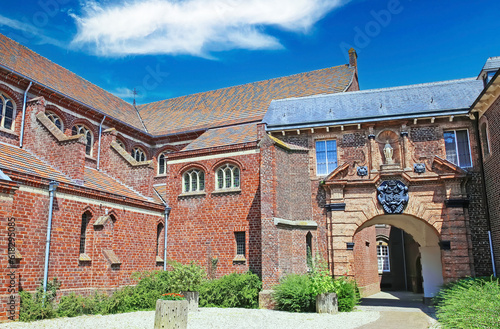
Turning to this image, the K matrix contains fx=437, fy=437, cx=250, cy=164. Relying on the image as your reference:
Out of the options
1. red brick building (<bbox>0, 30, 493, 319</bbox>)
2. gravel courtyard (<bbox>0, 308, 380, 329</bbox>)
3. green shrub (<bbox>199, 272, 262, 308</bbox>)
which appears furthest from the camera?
green shrub (<bbox>199, 272, 262, 308</bbox>)

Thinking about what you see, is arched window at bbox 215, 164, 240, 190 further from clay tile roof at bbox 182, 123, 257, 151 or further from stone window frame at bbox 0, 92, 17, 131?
stone window frame at bbox 0, 92, 17, 131

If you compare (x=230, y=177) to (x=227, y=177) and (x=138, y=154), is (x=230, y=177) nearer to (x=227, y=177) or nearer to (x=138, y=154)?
(x=227, y=177)

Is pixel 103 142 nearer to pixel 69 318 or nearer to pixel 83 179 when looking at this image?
pixel 83 179

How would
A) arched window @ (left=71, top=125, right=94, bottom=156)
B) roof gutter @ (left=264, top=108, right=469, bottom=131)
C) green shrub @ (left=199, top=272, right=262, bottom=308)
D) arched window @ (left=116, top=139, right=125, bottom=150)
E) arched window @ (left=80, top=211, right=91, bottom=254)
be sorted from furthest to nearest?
arched window @ (left=116, top=139, right=125, bottom=150)
arched window @ (left=71, top=125, right=94, bottom=156)
roof gutter @ (left=264, top=108, right=469, bottom=131)
green shrub @ (left=199, top=272, right=262, bottom=308)
arched window @ (left=80, top=211, right=91, bottom=254)

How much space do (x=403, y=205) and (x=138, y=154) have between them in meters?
16.0

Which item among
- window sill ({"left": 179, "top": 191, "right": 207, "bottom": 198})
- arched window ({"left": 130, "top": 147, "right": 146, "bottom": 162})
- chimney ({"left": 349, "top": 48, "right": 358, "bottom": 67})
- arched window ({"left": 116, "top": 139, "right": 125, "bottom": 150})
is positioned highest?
chimney ({"left": 349, "top": 48, "right": 358, "bottom": 67})

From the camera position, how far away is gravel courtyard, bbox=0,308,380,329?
12155 mm

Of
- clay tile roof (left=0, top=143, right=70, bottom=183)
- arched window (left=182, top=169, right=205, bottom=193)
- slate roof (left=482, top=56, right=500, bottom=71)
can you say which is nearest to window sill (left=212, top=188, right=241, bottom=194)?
arched window (left=182, top=169, right=205, bottom=193)

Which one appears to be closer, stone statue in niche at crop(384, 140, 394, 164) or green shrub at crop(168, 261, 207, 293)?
green shrub at crop(168, 261, 207, 293)

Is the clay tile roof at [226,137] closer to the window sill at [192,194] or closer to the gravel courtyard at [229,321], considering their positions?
the window sill at [192,194]

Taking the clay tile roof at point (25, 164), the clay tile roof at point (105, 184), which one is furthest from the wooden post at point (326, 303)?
the clay tile roof at point (25, 164)

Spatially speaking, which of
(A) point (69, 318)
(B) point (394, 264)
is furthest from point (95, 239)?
(B) point (394, 264)

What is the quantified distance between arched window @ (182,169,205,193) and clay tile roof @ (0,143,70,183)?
19.5ft

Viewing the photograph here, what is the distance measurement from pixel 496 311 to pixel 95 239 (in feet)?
45.0
